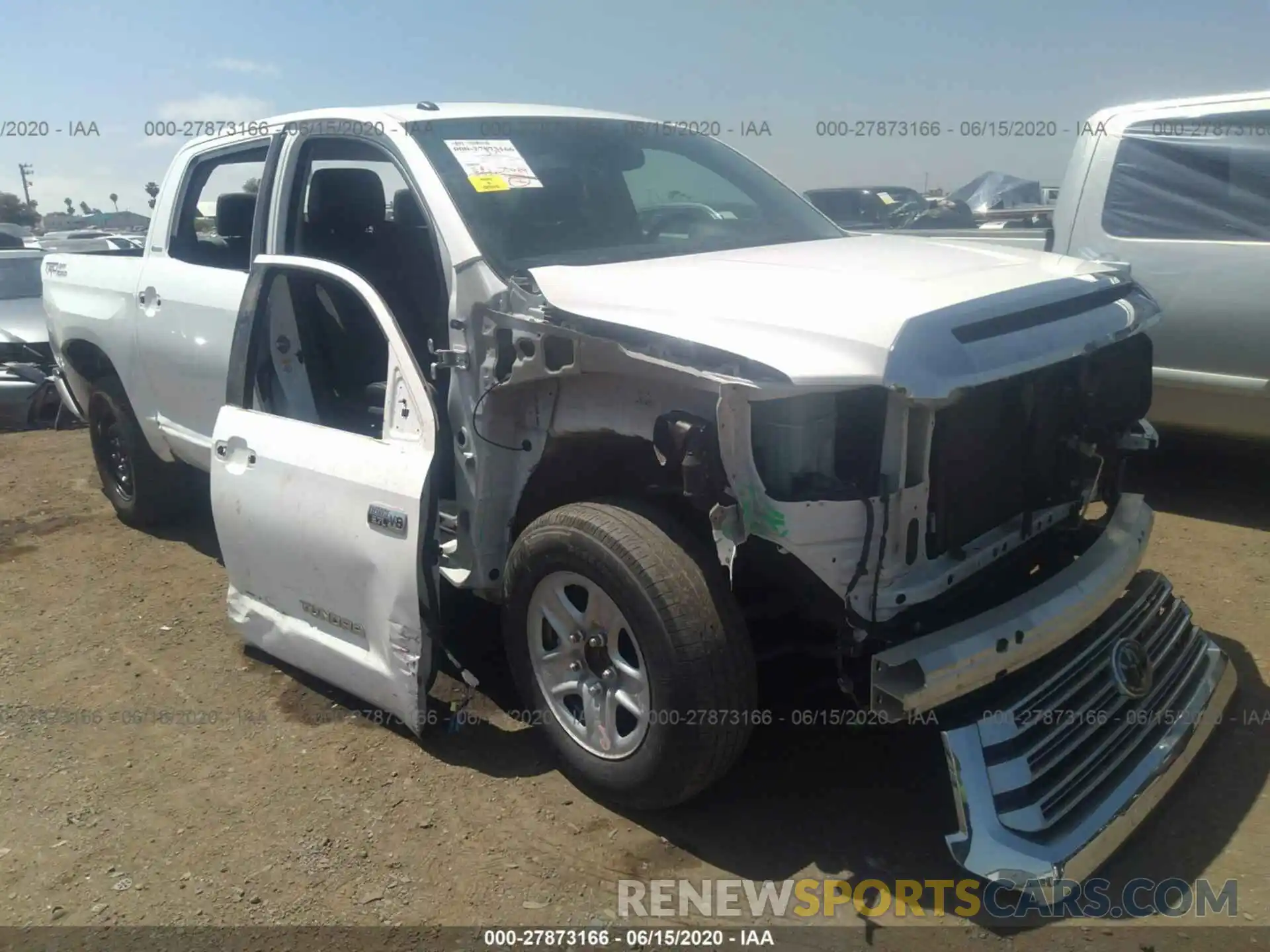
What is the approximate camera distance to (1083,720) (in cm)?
280

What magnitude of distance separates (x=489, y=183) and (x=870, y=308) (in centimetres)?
150

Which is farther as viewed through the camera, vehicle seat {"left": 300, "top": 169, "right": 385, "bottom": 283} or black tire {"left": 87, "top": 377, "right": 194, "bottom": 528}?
black tire {"left": 87, "top": 377, "right": 194, "bottom": 528}

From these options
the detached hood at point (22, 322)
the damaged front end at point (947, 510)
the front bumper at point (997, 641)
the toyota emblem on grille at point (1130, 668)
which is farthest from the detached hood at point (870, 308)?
the detached hood at point (22, 322)

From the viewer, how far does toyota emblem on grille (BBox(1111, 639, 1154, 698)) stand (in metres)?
2.93

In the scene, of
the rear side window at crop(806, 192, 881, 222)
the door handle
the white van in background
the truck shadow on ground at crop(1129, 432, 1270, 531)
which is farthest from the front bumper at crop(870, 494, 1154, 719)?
the rear side window at crop(806, 192, 881, 222)

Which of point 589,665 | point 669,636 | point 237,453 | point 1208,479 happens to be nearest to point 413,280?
point 237,453

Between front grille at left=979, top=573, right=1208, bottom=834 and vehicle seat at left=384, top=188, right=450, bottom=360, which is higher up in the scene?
vehicle seat at left=384, top=188, right=450, bottom=360

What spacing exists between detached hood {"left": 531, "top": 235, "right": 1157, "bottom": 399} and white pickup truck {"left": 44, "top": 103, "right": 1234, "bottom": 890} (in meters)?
0.01

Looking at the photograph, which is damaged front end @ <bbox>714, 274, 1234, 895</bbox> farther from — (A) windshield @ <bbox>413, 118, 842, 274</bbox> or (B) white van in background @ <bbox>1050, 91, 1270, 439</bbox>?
(B) white van in background @ <bbox>1050, 91, 1270, 439</bbox>

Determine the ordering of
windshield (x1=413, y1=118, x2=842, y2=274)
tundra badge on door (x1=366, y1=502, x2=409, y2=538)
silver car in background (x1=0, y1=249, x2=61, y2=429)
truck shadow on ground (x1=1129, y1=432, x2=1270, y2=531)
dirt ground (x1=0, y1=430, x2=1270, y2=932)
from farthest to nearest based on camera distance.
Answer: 1. silver car in background (x1=0, y1=249, x2=61, y2=429)
2. truck shadow on ground (x1=1129, y1=432, x2=1270, y2=531)
3. windshield (x1=413, y1=118, x2=842, y2=274)
4. tundra badge on door (x1=366, y1=502, x2=409, y2=538)
5. dirt ground (x1=0, y1=430, x2=1270, y2=932)

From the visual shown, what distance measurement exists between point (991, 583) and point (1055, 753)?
1.63 ft

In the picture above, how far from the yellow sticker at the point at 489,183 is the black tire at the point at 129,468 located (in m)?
2.89

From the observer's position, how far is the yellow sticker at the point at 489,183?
3.37 meters

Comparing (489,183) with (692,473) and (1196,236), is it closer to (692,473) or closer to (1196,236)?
(692,473)
